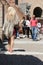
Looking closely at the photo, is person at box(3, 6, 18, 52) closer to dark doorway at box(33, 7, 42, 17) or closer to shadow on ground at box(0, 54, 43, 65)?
shadow on ground at box(0, 54, 43, 65)

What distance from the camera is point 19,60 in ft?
39.4

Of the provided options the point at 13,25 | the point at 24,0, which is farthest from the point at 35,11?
the point at 13,25

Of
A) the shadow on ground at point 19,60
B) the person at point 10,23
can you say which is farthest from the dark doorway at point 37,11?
the shadow on ground at point 19,60

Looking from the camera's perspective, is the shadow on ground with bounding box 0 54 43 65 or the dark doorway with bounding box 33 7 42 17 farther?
the dark doorway with bounding box 33 7 42 17

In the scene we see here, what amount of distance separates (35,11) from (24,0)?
18.4 feet

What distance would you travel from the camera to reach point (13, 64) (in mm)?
11508

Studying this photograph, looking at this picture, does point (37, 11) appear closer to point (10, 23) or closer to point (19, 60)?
point (10, 23)

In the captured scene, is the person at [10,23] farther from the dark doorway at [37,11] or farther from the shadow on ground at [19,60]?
the dark doorway at [37,11]

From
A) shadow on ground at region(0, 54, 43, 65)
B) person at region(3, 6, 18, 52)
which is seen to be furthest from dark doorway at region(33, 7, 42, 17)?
shadow on ground at region(0, 54, 43, 65)

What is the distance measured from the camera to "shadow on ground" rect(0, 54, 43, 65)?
458 inches

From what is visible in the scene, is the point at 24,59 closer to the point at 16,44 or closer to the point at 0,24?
the point at 16,44

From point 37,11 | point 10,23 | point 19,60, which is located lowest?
point 19,60

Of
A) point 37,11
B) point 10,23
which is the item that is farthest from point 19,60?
point 37,11

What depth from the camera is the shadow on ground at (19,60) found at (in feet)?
38.2
